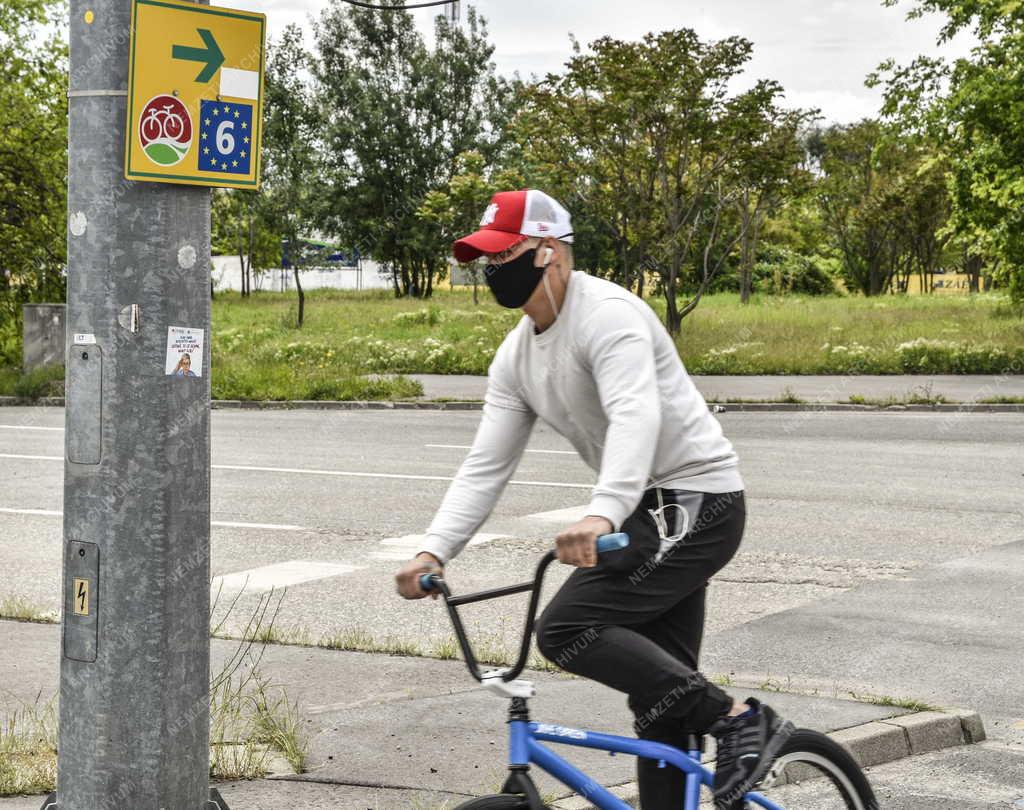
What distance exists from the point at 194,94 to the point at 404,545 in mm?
6758

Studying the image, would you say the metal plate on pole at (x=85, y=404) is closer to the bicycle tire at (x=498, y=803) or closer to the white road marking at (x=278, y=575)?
the bicycle tire at (x=498, y=803)

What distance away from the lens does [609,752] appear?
326 cm

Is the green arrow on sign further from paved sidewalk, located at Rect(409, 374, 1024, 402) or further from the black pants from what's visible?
paved sidewalk, located at Rect(409, 374, 1024, 402)

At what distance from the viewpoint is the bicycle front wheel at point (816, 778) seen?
137 inches

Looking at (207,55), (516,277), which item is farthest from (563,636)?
(207,55)

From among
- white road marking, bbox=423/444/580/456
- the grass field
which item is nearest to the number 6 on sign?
white road marking, bbox=423/444/580/456

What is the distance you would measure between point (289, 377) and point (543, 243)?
2174 centimetres

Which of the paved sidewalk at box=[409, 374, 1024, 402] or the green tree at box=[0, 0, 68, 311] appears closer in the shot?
the paved sidewalk at box=[409, 374, 1024, 402]

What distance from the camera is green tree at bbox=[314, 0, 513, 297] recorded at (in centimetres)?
5638

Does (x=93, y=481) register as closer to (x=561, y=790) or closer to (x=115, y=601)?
(x=115, y=601)

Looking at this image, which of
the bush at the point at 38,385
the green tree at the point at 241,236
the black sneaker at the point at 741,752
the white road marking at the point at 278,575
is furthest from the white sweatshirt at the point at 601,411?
the green tree at the point at 241,236

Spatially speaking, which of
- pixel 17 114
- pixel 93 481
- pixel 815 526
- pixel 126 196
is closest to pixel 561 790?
pixel 93 481

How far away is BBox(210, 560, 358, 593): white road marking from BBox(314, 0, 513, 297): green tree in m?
46.1

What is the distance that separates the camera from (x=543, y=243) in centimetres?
325
